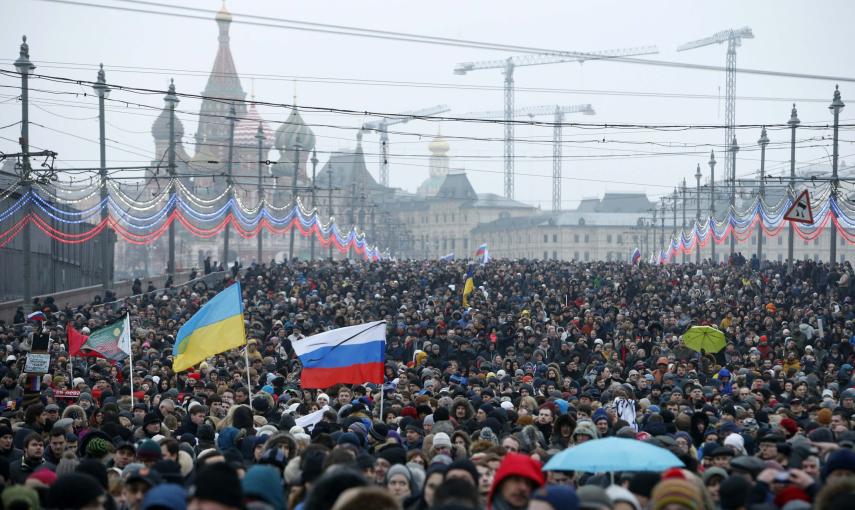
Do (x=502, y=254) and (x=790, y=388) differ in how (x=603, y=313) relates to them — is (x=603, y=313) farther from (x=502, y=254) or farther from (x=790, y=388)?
(x=502, y=254)

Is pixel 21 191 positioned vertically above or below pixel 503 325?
above

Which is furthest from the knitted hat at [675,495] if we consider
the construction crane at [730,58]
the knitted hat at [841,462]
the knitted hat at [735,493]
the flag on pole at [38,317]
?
the construction crane at [730,58]

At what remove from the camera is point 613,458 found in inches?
364

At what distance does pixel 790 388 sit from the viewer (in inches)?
743

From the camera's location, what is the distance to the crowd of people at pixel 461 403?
8.46 meters

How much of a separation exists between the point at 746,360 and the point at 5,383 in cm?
1178

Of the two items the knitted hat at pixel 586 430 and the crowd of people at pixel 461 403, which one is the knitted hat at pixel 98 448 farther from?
the knitted hat at pixel 586 430

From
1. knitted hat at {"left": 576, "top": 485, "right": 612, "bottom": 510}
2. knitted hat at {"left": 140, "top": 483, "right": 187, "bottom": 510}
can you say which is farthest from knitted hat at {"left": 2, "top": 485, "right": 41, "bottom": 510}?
knitted hat at {"left": 576, "top": 485, "right": 612, "bottom": 510}

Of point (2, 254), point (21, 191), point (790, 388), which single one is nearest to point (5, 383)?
point (790, 388)

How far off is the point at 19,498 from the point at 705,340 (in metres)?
17.2

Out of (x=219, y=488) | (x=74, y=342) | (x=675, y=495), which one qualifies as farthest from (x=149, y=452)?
(x=74, y=342)

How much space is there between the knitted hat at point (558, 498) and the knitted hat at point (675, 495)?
55 centimetres

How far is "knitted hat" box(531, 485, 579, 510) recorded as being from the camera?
7.35 m

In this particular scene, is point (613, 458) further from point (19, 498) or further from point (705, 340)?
point (705, 340)
